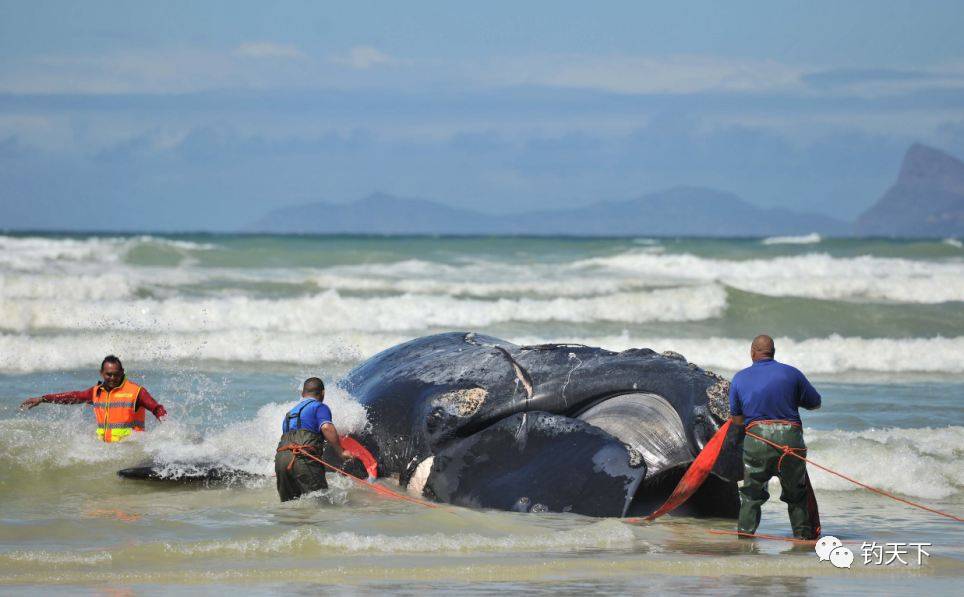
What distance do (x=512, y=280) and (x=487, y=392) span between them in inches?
1050

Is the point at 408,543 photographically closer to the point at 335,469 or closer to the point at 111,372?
the point at 335,469

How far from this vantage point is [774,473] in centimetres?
863

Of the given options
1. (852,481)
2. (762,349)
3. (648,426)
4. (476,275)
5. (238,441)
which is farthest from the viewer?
(476,275)

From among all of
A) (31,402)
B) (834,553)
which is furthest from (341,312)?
(834,553)

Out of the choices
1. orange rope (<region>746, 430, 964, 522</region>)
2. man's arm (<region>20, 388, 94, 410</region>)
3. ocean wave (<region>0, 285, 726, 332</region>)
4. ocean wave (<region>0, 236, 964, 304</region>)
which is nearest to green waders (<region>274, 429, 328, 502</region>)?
man's arm (<region>20, 388, 94, 410</region>)

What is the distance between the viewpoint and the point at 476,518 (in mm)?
9008

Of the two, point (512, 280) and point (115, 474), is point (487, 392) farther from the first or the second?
point (512, 280)

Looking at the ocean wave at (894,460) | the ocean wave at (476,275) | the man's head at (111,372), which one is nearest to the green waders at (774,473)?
the ocean wave at (894,460)

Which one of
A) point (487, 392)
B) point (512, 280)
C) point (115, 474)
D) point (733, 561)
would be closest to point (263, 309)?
point (512, 280)

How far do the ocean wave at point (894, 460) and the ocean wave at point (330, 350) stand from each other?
7060 mm

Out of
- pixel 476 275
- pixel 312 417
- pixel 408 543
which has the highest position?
pixel 476 275

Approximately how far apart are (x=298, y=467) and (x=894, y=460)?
533cm

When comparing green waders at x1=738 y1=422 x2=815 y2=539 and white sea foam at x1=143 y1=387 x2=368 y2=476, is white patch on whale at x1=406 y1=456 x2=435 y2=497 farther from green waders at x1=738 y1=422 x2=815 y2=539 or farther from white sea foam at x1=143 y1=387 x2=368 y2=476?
green waders at x1=738 y1=422 x2=815 y2=539

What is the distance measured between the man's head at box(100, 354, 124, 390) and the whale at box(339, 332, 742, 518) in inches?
87.2
